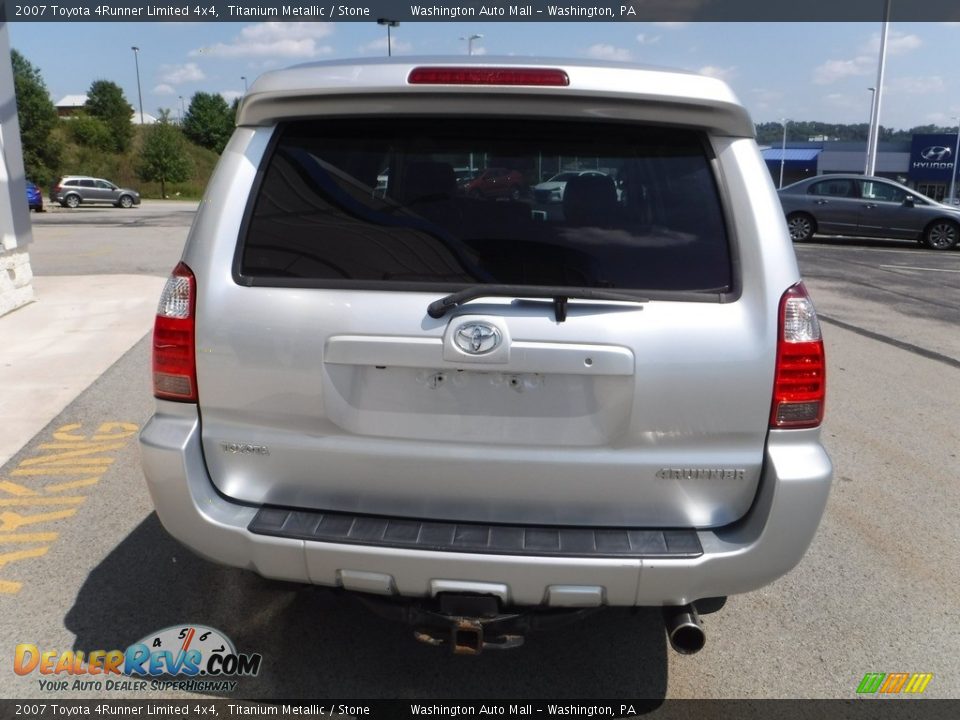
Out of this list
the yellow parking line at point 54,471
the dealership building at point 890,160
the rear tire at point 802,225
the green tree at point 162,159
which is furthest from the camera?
the dealership building at point 890,160

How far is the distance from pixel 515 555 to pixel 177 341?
1186 mm

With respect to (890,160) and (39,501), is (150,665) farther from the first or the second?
(890,160)

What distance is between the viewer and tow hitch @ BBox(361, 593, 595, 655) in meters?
2.37

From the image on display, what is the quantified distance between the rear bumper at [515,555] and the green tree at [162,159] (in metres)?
61.7

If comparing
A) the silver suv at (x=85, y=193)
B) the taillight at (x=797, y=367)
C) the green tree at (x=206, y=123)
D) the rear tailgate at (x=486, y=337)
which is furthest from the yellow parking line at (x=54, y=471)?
the green tree at (x=206, y=123)

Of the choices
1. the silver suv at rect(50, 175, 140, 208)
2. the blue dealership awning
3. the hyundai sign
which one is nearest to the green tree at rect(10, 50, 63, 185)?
the silver suv at rect(50, 175, 140, 208)

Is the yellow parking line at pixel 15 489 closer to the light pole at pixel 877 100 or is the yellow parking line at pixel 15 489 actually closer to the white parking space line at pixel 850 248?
the white parking space line at pixel 850 248

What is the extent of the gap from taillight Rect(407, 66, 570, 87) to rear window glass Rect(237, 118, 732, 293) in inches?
5.2

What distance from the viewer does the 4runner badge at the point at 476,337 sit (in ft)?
7.57

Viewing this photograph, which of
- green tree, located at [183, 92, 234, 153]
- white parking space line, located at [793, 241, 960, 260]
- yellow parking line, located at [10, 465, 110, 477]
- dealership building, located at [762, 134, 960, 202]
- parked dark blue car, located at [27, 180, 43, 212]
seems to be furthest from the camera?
green tree, located at [183, 92, 234, 153]

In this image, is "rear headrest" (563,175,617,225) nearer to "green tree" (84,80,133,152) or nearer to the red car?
the red car

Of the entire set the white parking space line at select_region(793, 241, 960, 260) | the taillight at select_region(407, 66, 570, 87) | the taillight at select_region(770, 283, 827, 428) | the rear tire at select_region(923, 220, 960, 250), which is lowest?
the white parking space line at select_region(793, 241, 960, 260)

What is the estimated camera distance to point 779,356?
7.80ft

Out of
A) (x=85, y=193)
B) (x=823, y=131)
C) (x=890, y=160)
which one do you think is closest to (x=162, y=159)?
(x=85, y=193)
